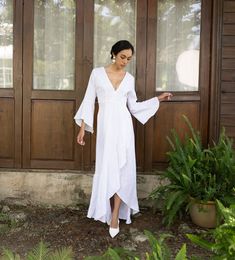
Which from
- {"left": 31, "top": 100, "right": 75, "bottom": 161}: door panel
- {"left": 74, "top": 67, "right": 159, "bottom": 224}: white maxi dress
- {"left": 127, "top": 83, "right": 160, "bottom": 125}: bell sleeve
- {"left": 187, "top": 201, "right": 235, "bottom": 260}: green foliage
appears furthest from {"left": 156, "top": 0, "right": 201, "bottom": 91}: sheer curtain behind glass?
{"left": 187, "top": 201, "right": 235, "bottom": 260}: green foliage

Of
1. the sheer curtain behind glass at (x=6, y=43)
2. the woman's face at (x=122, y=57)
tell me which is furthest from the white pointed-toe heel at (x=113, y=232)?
the sheer curtain behind glass at (x=6, y=43)

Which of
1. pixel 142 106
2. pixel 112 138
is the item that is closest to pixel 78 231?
pixel 112 138

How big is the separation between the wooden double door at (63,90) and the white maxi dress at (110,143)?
2.45 feet

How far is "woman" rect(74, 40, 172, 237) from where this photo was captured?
3.89 meters

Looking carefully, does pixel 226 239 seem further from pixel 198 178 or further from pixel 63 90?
pixel 63 90

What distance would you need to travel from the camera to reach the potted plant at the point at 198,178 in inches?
153

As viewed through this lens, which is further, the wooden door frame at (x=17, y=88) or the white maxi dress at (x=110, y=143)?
the wooden door frame at (x=17, y=88)

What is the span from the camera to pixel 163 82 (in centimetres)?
480

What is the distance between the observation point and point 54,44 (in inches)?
190

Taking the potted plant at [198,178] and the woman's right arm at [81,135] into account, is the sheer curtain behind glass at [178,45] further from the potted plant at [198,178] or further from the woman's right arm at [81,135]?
the woman's right arm at [81,135]

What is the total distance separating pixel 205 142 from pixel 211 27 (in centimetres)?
133

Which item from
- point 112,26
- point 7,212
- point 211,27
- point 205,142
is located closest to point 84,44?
point 112,26

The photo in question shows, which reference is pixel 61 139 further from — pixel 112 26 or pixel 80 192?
pixel 112 26

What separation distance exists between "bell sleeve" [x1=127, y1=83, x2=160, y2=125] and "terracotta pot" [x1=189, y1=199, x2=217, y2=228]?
1002mm
